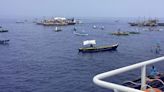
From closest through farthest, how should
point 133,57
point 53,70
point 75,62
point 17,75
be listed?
1. point 17,75
2. point 53,70
3. point 75,62
4. point 133,57

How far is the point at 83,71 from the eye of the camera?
53250 millimetres

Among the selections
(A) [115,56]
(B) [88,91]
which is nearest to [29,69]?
(B) [88,91]

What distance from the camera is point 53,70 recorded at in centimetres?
5531

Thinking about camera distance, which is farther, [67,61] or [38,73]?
[67,61]

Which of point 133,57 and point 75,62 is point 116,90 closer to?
point 75,62

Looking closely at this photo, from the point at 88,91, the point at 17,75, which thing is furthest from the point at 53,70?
the point at 88,91

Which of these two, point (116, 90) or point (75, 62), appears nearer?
point (116, 90)

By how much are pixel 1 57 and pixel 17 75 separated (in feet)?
82.8

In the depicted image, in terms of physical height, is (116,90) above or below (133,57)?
above

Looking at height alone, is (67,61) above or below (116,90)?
below

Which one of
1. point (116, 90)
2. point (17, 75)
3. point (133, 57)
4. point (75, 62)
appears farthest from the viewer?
point (133, 57)

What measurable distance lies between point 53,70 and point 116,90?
2023 inches

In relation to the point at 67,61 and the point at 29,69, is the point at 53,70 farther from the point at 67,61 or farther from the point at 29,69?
the point at 67,61

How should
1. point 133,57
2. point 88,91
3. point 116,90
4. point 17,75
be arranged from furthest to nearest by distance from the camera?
point 133,57
point 17,75
point 88,91
point 116,90
